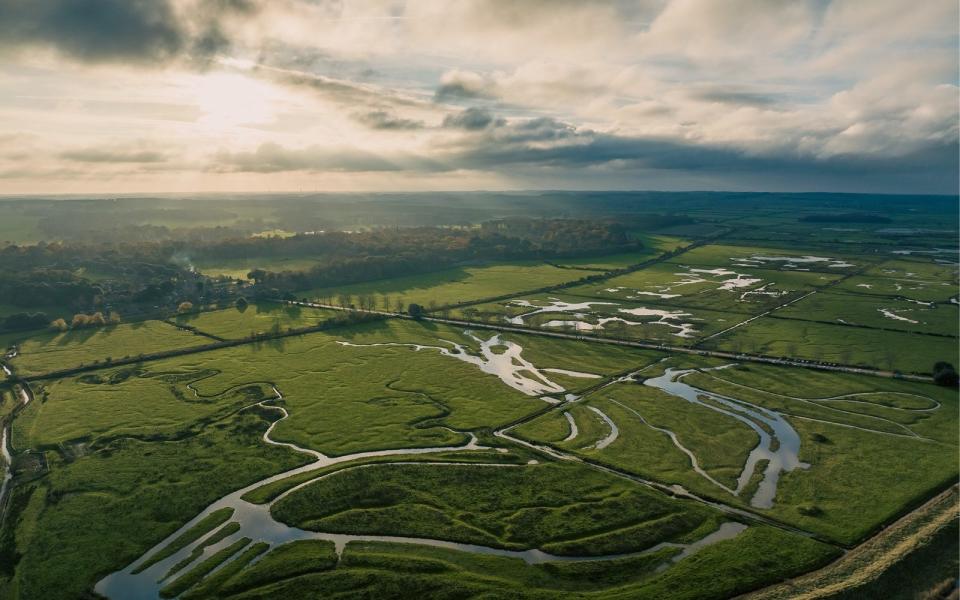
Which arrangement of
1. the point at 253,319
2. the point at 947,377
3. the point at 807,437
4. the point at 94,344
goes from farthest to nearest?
the point at 253,319 → the point at 94,344 → the point at 947,377 → the point at 807,437

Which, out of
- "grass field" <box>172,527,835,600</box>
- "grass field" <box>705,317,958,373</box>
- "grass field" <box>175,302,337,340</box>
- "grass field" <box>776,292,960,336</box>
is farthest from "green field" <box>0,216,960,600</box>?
"grass field" <box>175,302,337,340</box>

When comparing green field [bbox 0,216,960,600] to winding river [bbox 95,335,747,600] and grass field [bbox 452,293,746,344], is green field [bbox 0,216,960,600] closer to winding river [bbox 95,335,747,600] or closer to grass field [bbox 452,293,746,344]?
winding river [bbox 95,335,747,600]

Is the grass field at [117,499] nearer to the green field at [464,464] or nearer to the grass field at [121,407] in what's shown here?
the green field at [464,464]

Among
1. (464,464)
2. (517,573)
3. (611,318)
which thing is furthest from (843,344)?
(517,573)

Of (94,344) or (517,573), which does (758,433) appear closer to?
(517,573)

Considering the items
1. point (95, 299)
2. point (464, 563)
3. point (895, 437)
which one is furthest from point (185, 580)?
point (95, 299)

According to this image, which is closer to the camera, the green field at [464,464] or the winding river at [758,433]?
the green field at [464,464]

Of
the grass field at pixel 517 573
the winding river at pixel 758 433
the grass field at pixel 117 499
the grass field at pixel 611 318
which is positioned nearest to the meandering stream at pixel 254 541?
the grass field at pixel 517 573
